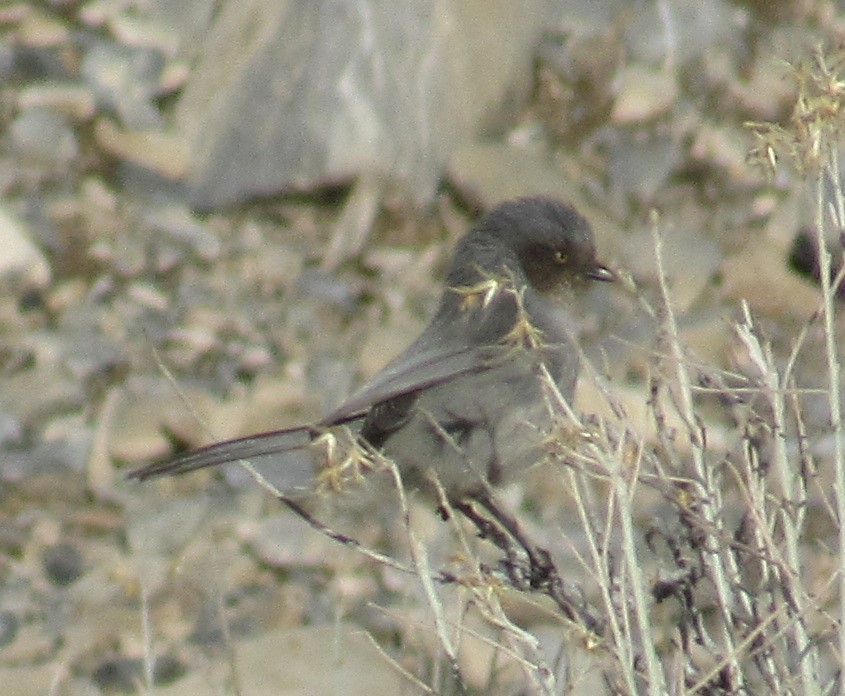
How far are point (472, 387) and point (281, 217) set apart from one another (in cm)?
380

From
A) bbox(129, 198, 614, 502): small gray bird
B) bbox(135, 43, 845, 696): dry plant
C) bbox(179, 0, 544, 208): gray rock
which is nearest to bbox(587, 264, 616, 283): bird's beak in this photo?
bbox(129, 198, 614, 502): small gray bird

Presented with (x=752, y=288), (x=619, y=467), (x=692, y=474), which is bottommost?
(x=752, y=288)

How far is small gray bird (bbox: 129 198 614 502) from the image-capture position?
15.3 ft

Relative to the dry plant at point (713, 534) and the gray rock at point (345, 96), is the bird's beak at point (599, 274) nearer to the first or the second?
→ the dry plant at point (713, 534)

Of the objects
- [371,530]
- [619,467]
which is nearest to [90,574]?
[371,530]

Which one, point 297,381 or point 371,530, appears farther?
point 297,381

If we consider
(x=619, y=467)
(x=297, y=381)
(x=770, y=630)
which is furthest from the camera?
(x=297, y=381)

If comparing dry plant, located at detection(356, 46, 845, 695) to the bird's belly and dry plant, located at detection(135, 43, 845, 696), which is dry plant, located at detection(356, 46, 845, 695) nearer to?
dry plant, located at detection(135, 43, 845, 696)

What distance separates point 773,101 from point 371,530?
3511 mm

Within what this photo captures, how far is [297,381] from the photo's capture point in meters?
7.72

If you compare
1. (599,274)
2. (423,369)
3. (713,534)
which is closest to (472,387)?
(423,369)

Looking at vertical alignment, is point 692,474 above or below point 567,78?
above

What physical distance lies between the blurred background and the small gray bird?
4.43 feet

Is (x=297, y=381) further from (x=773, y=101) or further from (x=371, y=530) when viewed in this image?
(x=773, y=101)
